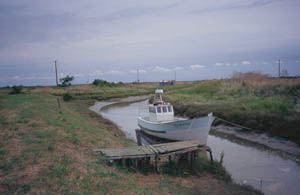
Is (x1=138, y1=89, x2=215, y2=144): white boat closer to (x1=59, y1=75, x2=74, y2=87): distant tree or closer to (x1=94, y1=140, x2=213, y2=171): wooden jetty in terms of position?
(x1=94, y1=140, x2=213, y2=171): wooden jetty

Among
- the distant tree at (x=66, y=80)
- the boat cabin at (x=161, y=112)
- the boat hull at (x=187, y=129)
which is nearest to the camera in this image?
the boat hull at (x=187, y=129)

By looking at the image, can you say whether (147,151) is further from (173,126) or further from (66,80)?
(66,80)

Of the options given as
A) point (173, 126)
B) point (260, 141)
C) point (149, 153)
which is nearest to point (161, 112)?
point (173, 126)

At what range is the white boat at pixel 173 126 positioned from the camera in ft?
58.4

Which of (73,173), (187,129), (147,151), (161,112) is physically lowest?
(187,129)

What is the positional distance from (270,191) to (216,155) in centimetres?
600

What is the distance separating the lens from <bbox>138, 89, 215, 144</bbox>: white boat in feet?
58.4

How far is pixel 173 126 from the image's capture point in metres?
18.8

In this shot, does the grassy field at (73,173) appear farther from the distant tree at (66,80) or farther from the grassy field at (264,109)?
the distant tree at (66,80)

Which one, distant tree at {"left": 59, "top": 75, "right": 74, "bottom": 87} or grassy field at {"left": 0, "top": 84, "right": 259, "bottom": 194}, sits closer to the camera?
grassy field at {"left": 0, "top": 84, "right": 259, "bottom": 194}

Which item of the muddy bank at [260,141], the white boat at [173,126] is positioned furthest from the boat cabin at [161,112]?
the muddy bank at [260,141]

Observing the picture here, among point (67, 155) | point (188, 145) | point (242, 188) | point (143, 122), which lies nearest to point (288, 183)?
point (242, 188)

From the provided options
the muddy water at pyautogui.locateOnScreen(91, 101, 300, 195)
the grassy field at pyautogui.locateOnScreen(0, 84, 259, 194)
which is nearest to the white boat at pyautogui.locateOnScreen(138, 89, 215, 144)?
the muddy water at pyautogui.locateOnScreen(91, 101, 300, 195)

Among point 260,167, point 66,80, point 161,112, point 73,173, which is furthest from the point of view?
point 66,80
